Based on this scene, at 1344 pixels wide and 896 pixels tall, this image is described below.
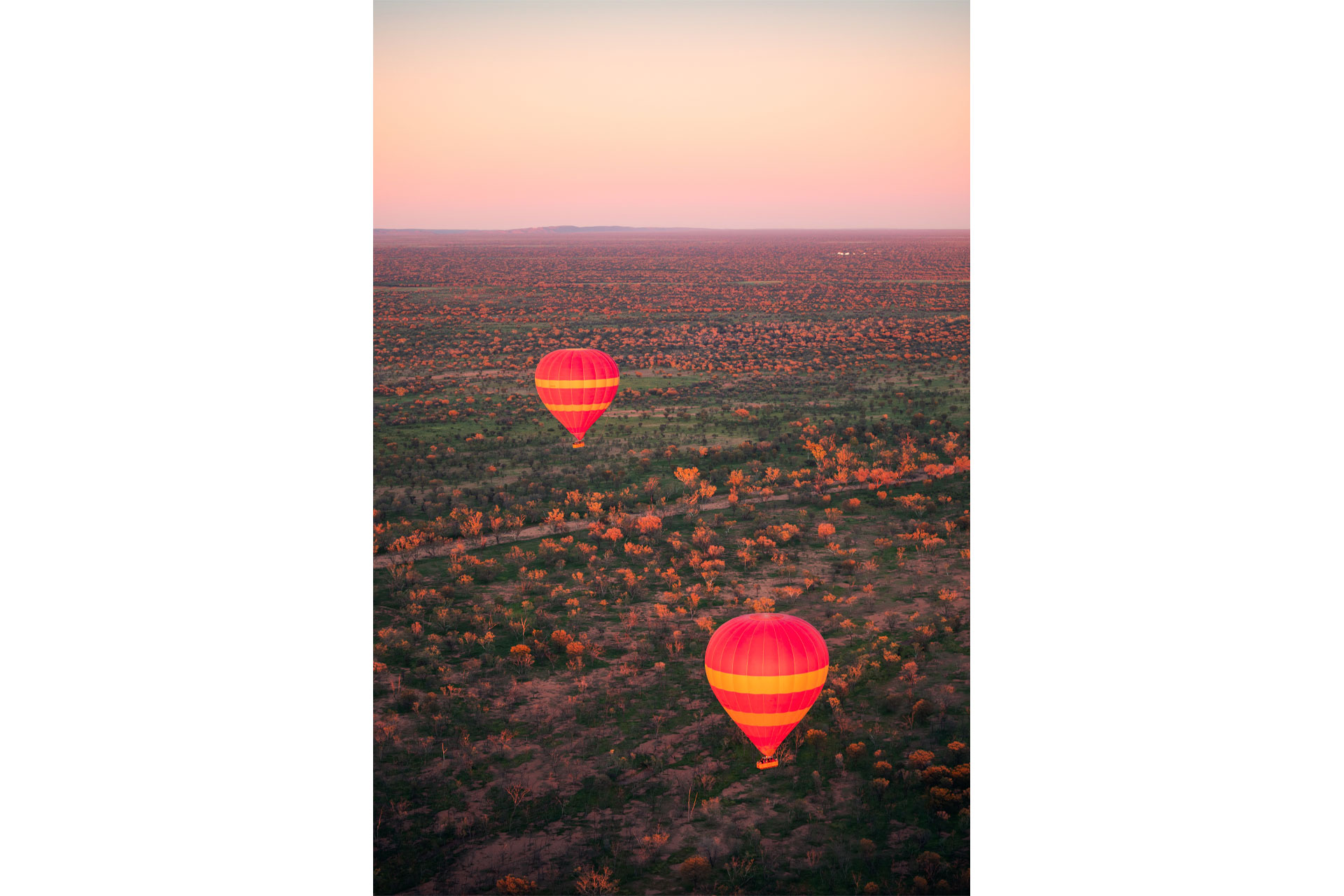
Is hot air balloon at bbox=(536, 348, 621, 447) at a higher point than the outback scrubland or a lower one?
higher

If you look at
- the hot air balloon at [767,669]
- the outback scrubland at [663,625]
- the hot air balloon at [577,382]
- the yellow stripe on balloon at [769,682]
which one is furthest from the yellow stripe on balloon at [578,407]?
the yellow stripe on balloon at [769,682]

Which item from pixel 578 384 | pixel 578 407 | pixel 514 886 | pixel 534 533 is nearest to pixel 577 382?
pixel 578 384

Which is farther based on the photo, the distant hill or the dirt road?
the distant hill

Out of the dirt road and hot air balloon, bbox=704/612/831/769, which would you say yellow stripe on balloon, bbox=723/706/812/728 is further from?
the dirt road

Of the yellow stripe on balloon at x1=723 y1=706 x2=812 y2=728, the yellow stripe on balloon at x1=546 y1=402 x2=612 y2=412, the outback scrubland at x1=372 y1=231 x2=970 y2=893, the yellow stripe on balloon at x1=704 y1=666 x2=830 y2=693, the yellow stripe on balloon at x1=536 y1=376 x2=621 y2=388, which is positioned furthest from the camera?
the yellow stripe on balloon at x1=546 y1=402 x2=612 y2=412

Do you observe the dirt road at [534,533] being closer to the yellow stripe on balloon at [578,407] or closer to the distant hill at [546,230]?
the yellow stripe on balloon at [578,407]

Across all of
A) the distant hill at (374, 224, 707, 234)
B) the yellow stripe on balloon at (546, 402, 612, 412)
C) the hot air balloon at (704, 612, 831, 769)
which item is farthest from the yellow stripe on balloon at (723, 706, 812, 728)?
the distant hill at (374, 224, 707, 234)

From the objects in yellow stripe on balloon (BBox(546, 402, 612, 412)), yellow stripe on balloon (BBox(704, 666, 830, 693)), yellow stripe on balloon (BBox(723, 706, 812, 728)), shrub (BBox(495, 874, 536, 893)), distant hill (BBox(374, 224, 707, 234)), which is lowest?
shrub (BBox(495, 874, 536, 893))
